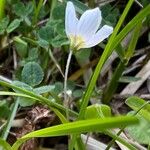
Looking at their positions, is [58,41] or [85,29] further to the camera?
[58,41]

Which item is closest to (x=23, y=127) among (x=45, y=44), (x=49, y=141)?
(x=49, y=141)

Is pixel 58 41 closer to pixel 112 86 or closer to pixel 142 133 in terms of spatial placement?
pixel 112 86

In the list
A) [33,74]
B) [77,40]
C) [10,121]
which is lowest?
[10,121]

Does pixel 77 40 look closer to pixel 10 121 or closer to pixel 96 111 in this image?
pixel 96 111

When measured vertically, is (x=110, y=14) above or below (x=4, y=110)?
above

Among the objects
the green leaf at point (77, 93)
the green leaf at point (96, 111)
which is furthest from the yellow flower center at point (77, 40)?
the green leaf at point (77, 93)

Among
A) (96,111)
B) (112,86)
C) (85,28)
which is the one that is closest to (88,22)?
(85,28)

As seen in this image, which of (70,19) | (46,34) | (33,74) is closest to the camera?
(70,19)

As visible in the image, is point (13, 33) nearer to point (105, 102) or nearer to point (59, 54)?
point (59, 54)

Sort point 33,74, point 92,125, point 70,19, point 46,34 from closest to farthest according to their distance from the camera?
point 92,125
point 70,19
point 33,74
point 46,34
